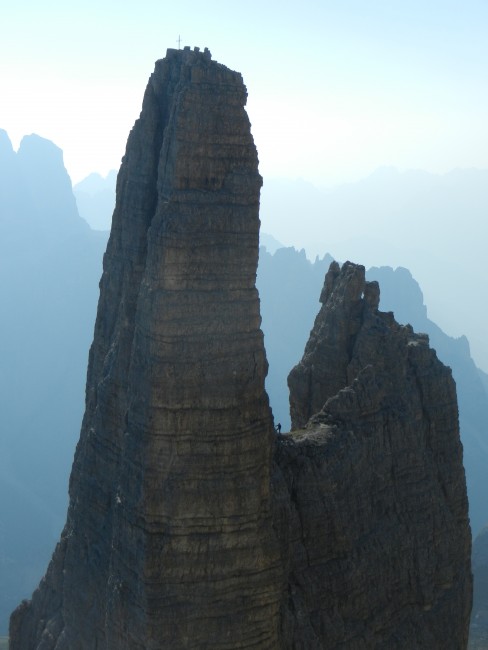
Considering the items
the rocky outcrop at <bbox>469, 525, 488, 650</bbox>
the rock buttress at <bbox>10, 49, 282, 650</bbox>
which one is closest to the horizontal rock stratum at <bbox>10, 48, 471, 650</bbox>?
the rock buttress at <bbox>10, 49, 282, 650</bbox>

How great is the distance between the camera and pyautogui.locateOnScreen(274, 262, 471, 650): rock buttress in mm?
30203

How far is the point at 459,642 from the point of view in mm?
35812

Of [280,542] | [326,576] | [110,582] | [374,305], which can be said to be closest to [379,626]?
[326,576]

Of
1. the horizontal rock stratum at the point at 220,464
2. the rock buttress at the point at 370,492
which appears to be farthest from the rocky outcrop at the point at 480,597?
the horizontal rock stratum at the point at 220,464

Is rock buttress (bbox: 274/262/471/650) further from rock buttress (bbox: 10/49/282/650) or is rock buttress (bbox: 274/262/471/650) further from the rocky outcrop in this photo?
the rocky outcrop

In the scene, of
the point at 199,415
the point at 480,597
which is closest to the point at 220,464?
the point at 199,415

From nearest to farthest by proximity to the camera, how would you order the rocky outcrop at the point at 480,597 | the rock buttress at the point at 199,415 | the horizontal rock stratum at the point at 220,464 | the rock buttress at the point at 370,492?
the rock buttress at the point at 199,415
the horizontal rock stratum at the point at 220,464
the rock buttress at the point at 370,492
the rocky outcrop at the point at 480,597

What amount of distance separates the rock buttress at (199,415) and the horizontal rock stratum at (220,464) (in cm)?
6

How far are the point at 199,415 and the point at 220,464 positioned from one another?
155cm

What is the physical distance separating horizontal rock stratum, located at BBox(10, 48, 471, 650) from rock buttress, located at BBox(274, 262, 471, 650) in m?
0.08

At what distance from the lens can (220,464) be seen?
1027 inches

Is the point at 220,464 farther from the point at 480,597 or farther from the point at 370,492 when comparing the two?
the point at 480,597

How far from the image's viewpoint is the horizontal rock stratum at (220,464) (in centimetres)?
2577

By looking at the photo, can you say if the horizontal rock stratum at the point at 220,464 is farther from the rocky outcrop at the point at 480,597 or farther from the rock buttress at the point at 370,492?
the rocky outcrop at the point at 480,597
